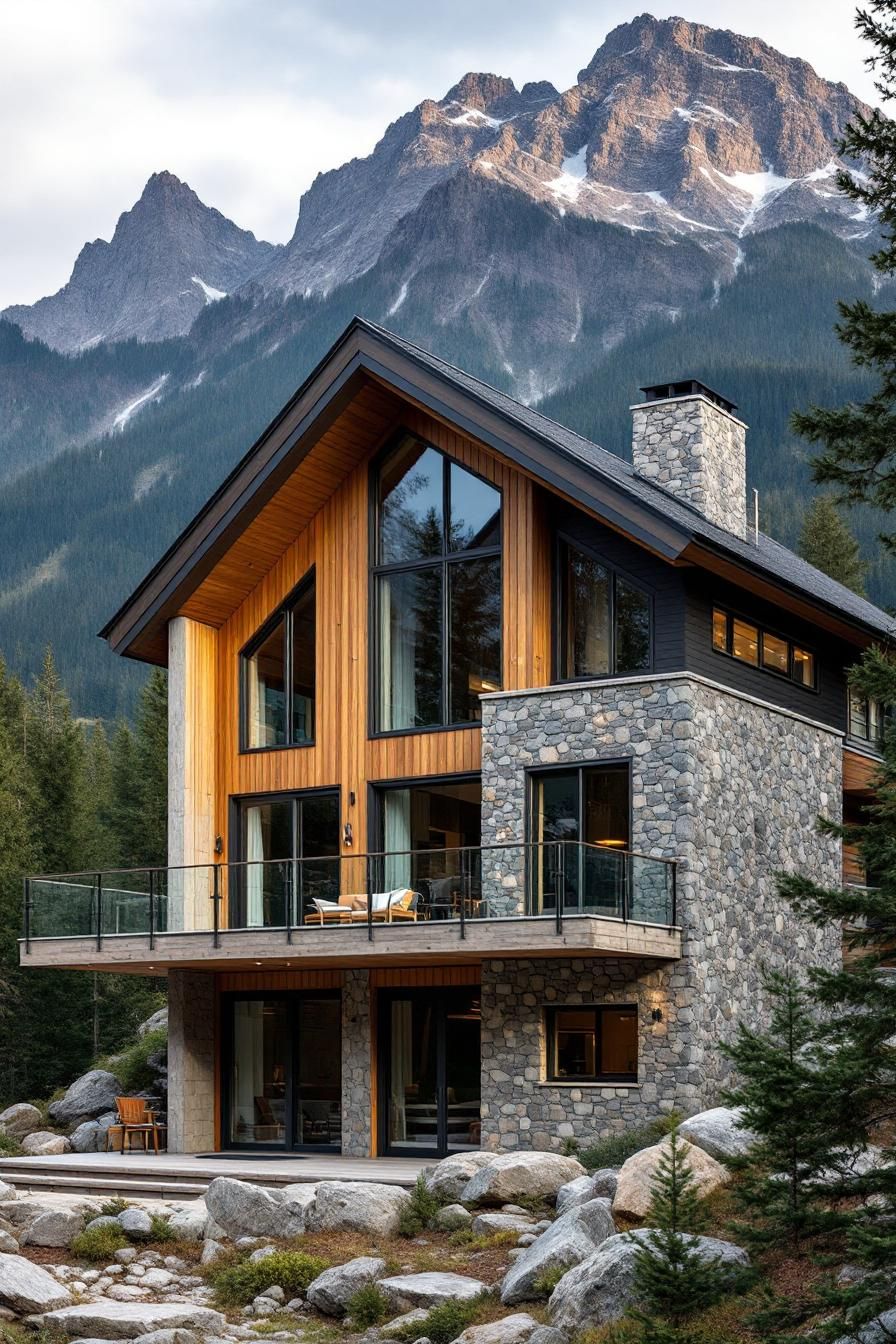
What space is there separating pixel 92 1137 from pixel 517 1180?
10289 mm

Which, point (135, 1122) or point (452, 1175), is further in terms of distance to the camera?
point (135, 1122)

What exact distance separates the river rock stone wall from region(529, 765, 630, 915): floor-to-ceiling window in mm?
4940

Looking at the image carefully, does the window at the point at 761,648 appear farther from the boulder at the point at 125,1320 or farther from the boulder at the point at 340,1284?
the boulder at the point at 125,1320

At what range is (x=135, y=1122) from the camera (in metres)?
24.6

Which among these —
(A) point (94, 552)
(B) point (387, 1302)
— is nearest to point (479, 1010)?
(B) point (387, 1302)

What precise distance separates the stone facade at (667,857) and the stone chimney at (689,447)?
12.0 feet

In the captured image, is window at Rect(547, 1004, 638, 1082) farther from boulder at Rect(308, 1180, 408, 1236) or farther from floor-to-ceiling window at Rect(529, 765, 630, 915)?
boulder at Rect(308, 1180, 408, 1236)

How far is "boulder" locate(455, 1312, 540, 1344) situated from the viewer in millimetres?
13031

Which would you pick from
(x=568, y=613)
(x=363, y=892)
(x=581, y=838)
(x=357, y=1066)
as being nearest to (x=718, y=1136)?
(x=581, y=838)

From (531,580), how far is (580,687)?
1.67 metres

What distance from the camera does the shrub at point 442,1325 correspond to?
13.7 meters

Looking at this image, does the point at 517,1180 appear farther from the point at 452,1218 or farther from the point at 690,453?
the point at 690,453

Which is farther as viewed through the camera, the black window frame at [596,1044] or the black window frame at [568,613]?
the black window frame at [568,613]

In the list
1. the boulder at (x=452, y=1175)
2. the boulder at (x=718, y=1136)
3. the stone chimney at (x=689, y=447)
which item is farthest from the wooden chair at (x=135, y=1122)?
the stone chimney at (x=689, y=447)
